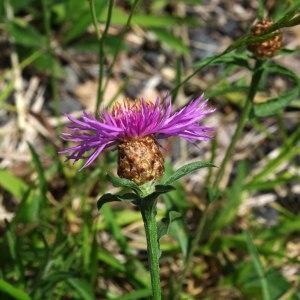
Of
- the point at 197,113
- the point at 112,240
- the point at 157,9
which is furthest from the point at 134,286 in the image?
the point at 157,9

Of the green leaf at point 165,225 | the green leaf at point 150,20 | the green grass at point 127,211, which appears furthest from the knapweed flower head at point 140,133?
the green leaf at point 150,20

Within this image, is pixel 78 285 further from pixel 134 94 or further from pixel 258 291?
pixel 134 94

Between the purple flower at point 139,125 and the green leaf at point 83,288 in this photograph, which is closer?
the purple flower at point 139,125

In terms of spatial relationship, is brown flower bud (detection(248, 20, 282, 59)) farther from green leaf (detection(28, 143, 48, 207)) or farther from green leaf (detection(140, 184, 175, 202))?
green leaf (detection(28, 143, 48, 207))

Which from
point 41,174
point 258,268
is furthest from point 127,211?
point 258,268

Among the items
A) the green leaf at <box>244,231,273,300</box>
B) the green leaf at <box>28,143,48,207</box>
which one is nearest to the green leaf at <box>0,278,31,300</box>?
the green leaf at <box>28,143,48,207</box>

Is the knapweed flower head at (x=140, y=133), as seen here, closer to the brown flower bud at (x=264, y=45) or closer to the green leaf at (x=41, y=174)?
the brown flower bud at (x=264, y=45)

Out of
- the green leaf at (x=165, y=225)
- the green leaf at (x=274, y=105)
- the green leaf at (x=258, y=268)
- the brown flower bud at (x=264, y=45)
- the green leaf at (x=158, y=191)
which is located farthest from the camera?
the green leaf at (x=258, y=268)
